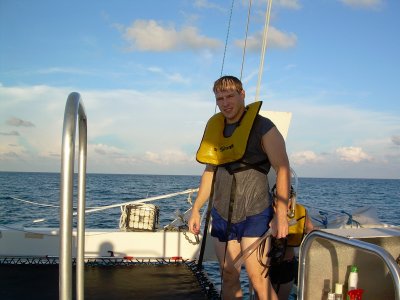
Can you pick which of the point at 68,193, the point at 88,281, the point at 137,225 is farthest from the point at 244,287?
the point at 68,193

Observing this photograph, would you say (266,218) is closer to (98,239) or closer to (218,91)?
(218,91)

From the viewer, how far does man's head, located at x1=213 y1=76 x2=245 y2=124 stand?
3.07 meters

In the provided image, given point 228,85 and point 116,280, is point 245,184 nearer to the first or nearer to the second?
point 228,85

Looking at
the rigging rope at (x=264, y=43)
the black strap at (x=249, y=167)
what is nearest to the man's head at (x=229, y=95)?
the black strap at (x=249, y=167)

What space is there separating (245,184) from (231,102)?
0.61 m

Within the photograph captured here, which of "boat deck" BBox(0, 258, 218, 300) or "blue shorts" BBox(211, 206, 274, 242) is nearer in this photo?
"blue shorts" BBox(211, 206, 274, 242)

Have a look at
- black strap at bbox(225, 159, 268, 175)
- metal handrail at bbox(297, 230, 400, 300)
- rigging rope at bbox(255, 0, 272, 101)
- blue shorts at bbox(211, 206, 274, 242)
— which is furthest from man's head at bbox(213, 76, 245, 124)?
rigging rope at bbox(255, 0, 272, 101)

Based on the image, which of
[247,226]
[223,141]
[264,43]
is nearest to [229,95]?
[223,141]

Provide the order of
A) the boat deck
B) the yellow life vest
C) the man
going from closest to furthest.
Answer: the man, the yellow life vest, the boat deck

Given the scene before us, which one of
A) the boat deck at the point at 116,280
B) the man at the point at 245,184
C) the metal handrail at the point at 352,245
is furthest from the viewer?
the boat deck at the point at 116,280

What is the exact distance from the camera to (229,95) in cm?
309

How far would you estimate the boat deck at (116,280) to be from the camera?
4.23m

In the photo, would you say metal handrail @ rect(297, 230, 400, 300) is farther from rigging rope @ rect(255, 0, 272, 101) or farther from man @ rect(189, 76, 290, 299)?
rigging rope @ rect(255, 0, 272, 101)

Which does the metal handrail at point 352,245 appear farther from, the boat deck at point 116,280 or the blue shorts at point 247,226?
the boat deck at point 116,280
